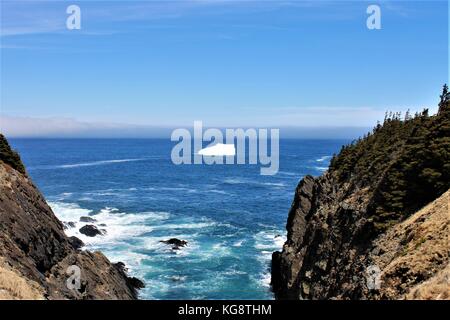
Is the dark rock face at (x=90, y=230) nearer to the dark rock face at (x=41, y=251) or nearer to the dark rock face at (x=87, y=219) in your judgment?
the dark rock face at (x=87, y=219)

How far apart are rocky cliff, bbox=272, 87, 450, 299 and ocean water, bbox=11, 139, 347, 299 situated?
10400mm

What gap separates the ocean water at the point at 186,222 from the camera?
197 feet

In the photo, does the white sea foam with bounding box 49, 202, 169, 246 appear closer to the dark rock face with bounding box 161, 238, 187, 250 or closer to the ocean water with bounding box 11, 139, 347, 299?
the ocean water with bounding box 11, 139, 347, 299

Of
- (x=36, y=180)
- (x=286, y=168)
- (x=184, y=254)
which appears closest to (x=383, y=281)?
(x=184, y=254)

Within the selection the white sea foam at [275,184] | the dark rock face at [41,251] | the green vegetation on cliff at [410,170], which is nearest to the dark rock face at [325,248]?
the green vegetation on cliff at [410,170]

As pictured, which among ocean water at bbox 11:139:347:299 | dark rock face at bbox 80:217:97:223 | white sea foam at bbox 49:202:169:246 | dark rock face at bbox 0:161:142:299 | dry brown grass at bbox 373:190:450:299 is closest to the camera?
dry brown grass at bbox 373:190:450:299

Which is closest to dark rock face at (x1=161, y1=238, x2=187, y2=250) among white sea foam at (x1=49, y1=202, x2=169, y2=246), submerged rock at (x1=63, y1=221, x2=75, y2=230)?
white sea foam at (x1=49, y1=202, x2=169, y2=246)

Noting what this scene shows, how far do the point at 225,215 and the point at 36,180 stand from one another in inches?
3079

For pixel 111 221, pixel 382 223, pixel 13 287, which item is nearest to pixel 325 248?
pixel 382 223

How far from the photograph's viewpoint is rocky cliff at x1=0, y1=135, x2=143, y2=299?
107 ft

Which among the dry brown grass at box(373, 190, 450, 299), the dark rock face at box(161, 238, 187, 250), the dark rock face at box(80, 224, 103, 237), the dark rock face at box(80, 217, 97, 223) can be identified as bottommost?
the dark rock face at box(161, 238, 187, 250)

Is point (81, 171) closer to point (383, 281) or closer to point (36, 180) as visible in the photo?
point (36, 180)

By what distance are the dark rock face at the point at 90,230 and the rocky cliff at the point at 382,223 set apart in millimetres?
37015
